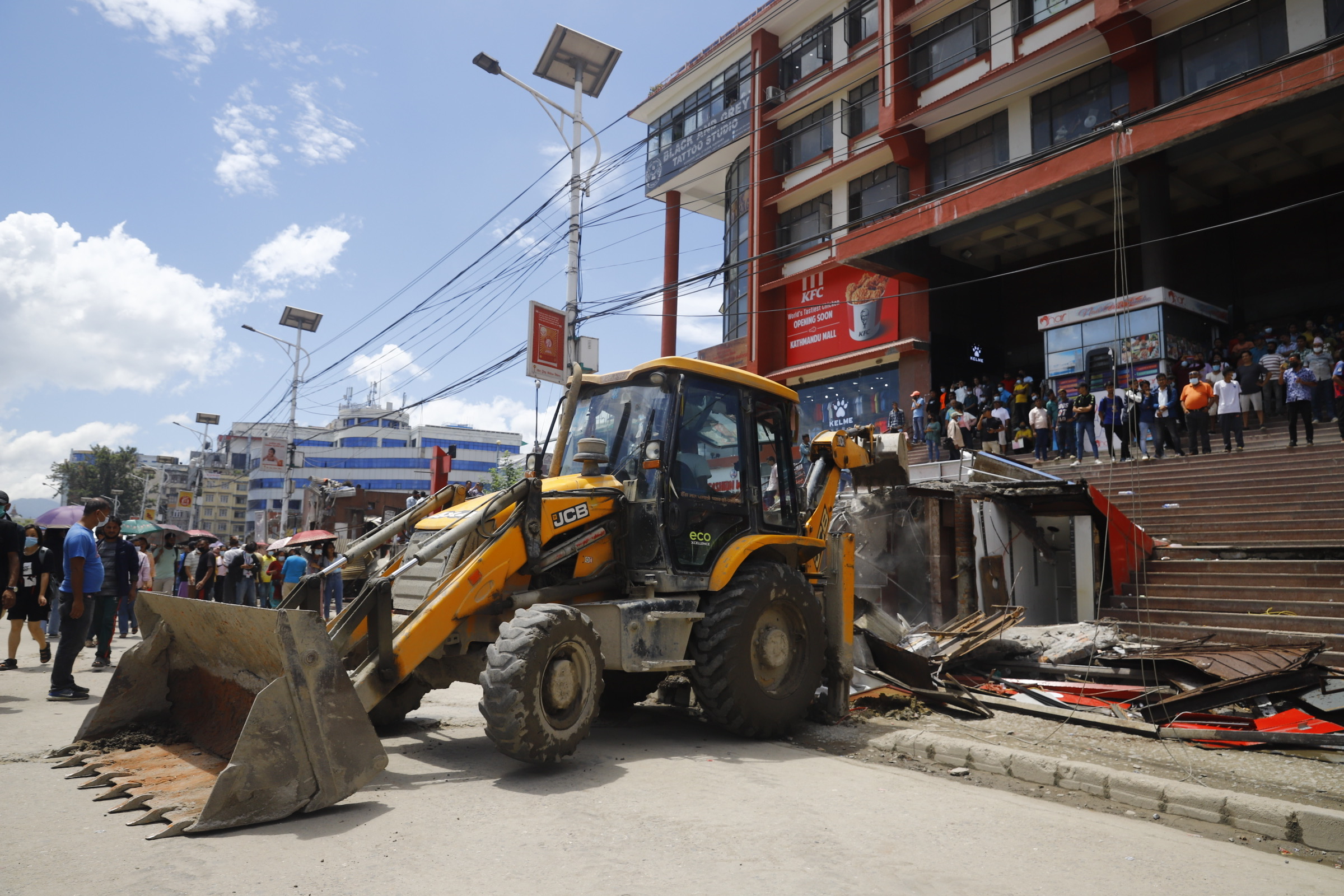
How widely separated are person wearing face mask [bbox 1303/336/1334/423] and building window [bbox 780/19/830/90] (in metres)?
20.3

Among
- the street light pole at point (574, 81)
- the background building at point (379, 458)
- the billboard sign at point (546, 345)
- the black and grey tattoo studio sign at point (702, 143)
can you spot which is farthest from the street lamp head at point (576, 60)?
the background building at point (379, 458)

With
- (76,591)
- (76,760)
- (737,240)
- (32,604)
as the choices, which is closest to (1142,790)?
(76,760)

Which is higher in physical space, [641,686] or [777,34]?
[777,34]

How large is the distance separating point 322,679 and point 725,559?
3.15 m

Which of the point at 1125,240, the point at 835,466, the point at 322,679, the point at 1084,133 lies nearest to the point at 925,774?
the point at 835,466

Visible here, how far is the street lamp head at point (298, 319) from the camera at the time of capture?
118 feet

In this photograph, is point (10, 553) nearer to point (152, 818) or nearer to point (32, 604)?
point (32, 604)

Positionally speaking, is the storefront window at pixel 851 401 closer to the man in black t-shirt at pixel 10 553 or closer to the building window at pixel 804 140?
the building window at pixel 804 140

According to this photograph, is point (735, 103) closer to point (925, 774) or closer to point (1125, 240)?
point (1125, 240)

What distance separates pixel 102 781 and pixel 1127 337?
802 inches

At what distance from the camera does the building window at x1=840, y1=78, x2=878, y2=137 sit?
2780 cm

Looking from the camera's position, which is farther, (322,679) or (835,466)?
(835,466)

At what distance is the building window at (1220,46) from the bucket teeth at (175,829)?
22342mm

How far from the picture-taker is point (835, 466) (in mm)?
8070
